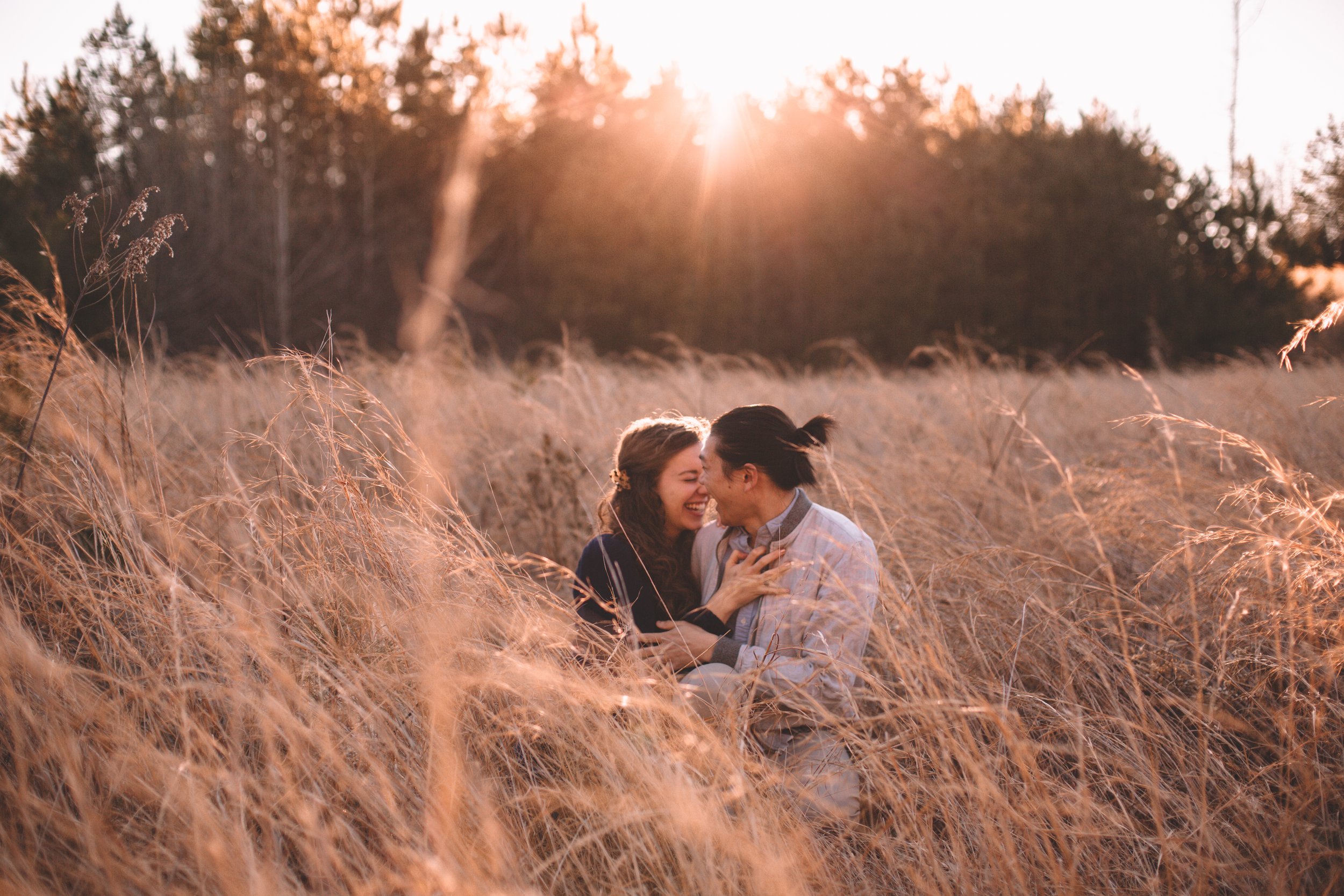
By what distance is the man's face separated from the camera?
2490 millimetres

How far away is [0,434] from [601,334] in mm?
15201

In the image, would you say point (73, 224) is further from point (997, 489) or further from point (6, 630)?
point (997, 489)

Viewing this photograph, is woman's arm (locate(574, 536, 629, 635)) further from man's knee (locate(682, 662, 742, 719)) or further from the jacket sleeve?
the jacket sleeve

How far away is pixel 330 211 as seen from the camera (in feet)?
53.8

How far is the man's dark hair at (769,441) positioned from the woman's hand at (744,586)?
26 cm

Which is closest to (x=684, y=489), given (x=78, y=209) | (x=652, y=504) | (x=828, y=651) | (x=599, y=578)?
(x=652, y=504)

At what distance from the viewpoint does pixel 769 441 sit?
2.45m

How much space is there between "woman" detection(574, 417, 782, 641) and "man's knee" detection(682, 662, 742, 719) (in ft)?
1.29

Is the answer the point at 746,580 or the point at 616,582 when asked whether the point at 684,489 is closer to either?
the point at 616,582

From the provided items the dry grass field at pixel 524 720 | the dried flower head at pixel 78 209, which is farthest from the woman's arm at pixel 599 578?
the dried flower head at pixel 78 209

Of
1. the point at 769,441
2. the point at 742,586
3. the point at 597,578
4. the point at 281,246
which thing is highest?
the point at 281,246

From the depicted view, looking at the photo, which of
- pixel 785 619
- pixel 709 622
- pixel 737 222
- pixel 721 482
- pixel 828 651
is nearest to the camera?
pixel 828 651

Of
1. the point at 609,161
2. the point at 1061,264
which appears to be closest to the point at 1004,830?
the point at 609,161

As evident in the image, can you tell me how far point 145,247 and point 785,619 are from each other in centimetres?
210
